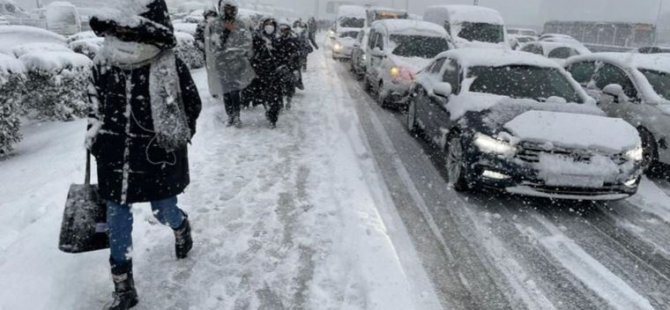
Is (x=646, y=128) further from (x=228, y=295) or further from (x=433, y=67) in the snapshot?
(x=228, y=295)

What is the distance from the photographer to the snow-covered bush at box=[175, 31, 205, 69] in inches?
588

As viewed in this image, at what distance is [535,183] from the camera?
5.23m

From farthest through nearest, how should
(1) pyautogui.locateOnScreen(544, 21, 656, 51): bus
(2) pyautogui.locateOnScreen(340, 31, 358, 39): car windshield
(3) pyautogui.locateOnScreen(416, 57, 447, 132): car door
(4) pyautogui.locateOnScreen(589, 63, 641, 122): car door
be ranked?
(1) pyautogui.locateOnScreen(544, 21, 656, 51): bus < (2) pyautogui.locateOnScreen(340, 31, 358, 39): car windshield < (3) pyautogui.locateOnScreen(416, 57, 447, 132): car door < (4) pyautogui.locateOnScreen(589, 63, 641, 122): car door

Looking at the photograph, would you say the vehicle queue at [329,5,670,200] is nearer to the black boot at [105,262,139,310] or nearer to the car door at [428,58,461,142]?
the car door at [428,58,461,142]

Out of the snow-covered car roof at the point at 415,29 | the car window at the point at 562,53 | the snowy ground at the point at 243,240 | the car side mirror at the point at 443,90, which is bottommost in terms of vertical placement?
the snowy ground at the point at 243,240

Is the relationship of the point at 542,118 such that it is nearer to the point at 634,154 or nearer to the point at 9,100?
the point at 634,154

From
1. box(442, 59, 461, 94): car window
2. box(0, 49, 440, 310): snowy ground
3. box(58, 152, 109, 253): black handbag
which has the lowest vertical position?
box(0, 49, 440, 310): snowy ground

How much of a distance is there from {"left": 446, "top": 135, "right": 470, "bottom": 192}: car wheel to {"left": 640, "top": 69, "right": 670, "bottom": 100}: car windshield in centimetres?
334

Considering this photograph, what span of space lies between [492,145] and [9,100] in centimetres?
624

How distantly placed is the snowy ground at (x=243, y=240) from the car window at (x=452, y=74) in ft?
5.11

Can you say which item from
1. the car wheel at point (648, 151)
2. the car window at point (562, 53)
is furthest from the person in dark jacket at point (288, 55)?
the car window at point (562, 53)

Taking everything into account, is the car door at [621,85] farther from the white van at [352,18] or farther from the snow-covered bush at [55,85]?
the white van at [352,18]

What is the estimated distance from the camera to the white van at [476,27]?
16.0 meters

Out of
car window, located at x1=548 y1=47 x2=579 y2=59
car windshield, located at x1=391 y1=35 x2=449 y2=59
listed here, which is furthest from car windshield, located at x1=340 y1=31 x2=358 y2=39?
car windshield, located at x1=391 y1=35 x2=449 y2=59
